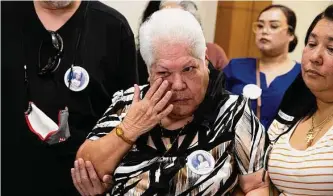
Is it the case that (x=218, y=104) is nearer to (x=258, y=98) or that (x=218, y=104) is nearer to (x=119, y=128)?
(x=119, y=128)

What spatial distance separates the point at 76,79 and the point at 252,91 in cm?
125

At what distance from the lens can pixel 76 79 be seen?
1949mm

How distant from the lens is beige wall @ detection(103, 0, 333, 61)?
3.37 meters

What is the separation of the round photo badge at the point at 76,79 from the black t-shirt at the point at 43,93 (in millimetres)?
20

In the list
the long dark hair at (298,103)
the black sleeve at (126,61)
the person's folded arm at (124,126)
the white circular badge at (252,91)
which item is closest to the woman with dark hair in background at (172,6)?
the black sleeve at (126,61)

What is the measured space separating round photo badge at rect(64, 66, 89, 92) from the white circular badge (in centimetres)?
114

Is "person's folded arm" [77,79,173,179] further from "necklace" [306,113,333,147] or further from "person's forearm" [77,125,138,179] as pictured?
"necklace" [306,113,333,147]

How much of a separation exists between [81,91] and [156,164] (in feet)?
2.11

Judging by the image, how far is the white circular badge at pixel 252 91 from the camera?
272 cm

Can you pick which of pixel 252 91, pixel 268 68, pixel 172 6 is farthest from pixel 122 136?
pixel 268 68

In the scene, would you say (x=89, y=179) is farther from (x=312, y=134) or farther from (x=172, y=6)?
(x=172, y=6)

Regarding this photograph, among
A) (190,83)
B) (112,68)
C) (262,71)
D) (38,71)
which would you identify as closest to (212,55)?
(262,71)

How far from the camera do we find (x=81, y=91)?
77.5 inches

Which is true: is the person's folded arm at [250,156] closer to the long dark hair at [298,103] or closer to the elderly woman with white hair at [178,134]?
the elderly woman with white hair at [178,134]
